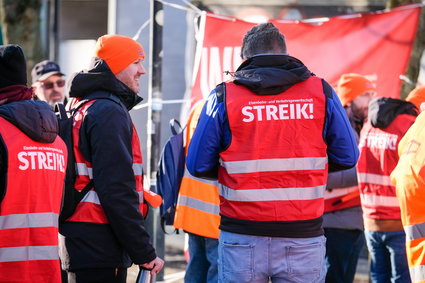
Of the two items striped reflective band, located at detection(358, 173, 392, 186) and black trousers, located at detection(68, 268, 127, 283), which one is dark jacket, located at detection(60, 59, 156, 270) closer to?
black trousers, located at detection(68, 268, 127, 283)

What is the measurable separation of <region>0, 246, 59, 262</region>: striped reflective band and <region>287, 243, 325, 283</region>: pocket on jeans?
1.14m

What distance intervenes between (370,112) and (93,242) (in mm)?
2984

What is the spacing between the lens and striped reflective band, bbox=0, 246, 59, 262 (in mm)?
3648

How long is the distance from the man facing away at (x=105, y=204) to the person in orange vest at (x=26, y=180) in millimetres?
273

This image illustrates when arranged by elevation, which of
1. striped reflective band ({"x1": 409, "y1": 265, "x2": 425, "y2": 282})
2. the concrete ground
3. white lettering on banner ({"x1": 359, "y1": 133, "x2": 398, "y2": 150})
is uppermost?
white lettering on banner ({"x1": 359, "y1": 133, "x2": 398, "y2": 150})

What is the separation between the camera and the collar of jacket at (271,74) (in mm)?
4176

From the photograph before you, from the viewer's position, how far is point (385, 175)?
6.32 metres

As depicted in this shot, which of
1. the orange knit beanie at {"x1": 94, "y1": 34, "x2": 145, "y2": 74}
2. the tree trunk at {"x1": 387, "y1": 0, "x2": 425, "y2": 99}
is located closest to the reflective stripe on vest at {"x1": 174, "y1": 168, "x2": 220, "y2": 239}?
the orange knit beanie at {"x1": 94, "y1": 34, "x2": 145, "y2": 74}

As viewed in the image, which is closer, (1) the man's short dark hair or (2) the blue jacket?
(2) the blue jacket

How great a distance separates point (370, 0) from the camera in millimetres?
10812

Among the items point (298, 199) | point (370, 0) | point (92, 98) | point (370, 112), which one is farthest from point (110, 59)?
point (370, 0)

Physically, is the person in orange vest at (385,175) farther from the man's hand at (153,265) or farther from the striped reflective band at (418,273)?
the man's hand at (153,265)

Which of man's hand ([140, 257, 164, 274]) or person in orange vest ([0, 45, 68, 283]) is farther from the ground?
person in orange vest ([0, 45, 68, 283])

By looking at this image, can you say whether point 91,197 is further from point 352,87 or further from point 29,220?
point 352,87
